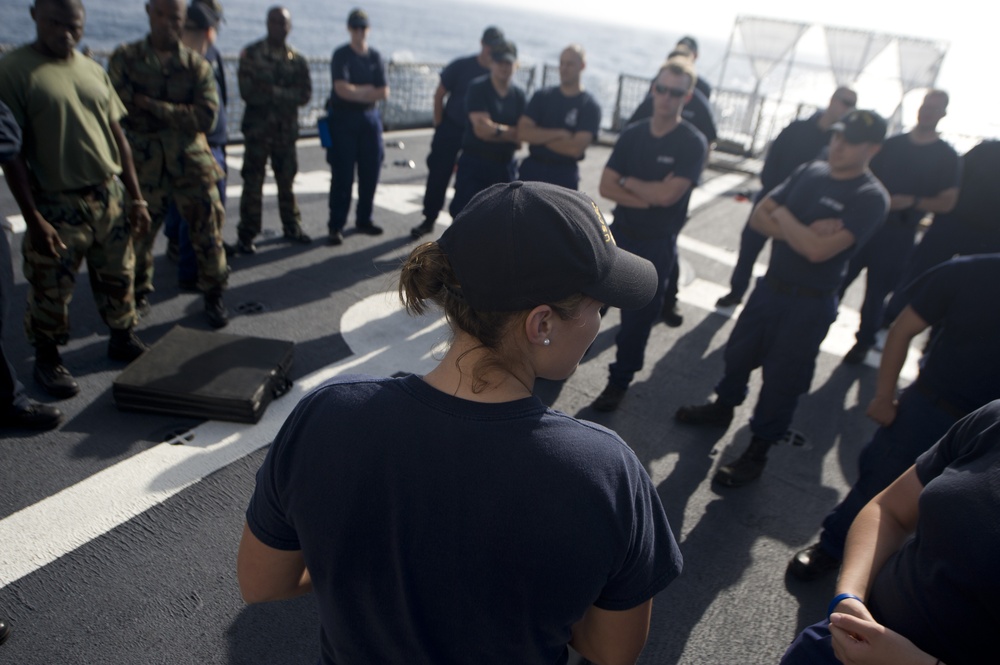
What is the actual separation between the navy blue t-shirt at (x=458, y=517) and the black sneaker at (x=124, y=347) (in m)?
3.43

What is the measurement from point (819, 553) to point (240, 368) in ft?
10.7

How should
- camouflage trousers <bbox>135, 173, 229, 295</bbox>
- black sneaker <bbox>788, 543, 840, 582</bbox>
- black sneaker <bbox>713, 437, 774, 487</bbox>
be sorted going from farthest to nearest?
camouflage trousers <bbox>135, 173, 229, 295</bbox> < black sneaker <bbox>713, 437, 774, 487</bbox> < black sneaker <bbox>788, 543, 840, 582</bbox>

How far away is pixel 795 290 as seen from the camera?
3.41 meters

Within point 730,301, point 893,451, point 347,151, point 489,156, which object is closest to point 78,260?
point 347,151

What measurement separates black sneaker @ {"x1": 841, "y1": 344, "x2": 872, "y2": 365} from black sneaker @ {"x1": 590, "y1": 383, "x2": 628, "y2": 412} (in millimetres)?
2297

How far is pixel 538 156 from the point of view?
525cm

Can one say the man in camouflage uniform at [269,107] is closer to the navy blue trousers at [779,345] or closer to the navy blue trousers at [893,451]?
the navy blue trousers at [779,345]

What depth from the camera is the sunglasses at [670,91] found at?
381 cm

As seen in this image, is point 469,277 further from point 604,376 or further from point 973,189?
point 973,189

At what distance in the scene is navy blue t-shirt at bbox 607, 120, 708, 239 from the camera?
400cm

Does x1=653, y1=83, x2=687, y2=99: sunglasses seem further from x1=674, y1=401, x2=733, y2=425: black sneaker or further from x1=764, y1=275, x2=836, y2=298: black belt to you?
x1=674, y1=401, x2=733, y2=425: black sneaker

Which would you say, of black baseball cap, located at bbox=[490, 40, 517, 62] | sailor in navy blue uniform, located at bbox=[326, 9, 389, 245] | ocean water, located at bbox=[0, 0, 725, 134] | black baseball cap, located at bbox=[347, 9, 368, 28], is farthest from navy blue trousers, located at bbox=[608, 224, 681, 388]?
ocean water, located at bbox=[0, 0, 725, 134]

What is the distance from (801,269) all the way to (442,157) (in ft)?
13.6

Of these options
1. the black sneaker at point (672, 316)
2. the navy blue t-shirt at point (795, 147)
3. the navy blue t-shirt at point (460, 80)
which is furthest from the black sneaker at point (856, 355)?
the navy blue t-shirt at point (460, 80)
